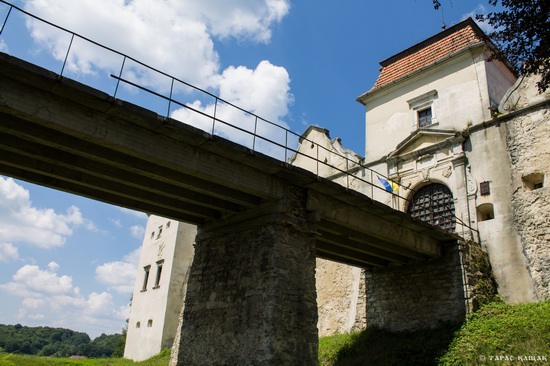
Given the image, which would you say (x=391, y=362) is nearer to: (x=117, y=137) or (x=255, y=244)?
(x=255, y=244)

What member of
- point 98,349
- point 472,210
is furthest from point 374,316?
point 98,349

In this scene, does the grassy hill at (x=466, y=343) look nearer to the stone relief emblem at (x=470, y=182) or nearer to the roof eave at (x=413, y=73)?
the stone relief emblem at (x=470, y=182)

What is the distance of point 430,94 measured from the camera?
1941cm

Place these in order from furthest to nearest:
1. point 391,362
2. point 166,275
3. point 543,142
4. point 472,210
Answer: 1. point 166,275
2. point 472,210
3. point 543,142
4. point 391,362

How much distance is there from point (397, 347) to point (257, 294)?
6.29 meters

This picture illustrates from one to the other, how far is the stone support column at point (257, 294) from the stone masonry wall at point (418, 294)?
19.7 ft

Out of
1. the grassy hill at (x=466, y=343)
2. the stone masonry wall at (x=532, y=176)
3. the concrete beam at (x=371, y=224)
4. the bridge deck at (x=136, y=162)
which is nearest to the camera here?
the bridge deck at (x=136, y=162)

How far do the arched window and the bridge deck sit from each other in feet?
16.5

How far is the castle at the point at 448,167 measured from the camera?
14898 millimetres

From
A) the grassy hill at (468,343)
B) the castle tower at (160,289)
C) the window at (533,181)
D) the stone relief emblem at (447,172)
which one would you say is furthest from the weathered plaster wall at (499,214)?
the castle tower at (160,289)

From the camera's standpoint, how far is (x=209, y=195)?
10.6 meters

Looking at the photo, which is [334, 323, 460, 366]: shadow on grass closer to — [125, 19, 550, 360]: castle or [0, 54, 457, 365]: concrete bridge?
[125, 19, 550, 360]: castle

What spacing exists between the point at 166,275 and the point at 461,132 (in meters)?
16.3

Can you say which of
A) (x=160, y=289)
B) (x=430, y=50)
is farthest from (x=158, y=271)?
(x=430, y=50)
